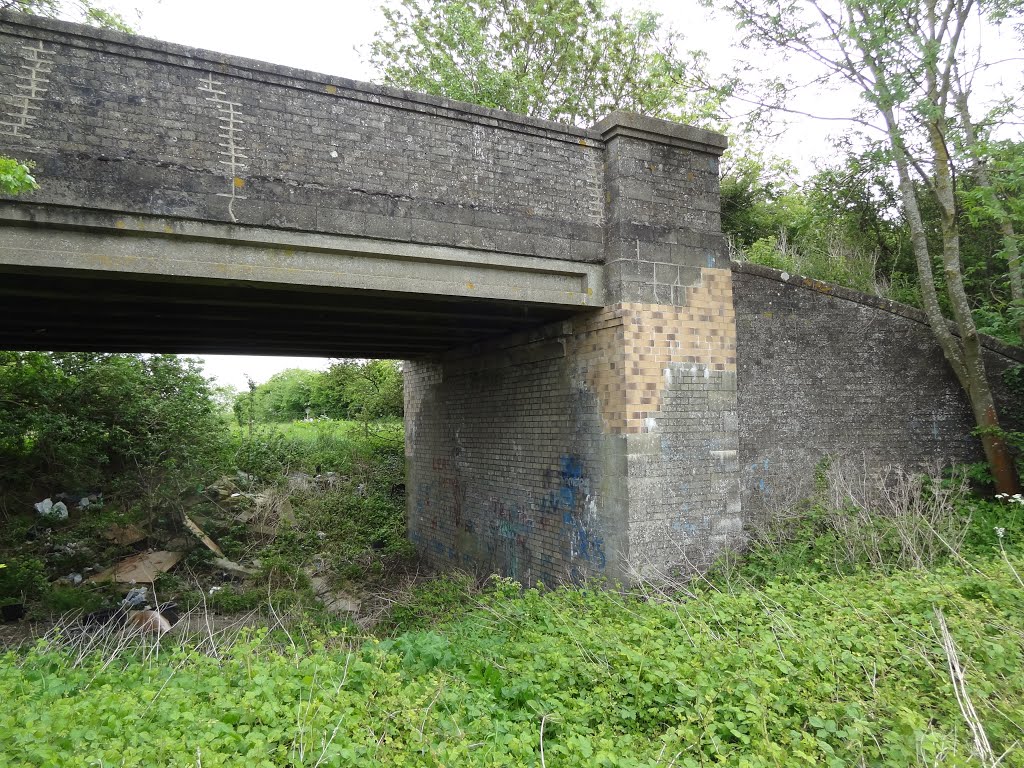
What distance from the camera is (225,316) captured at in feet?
24.7

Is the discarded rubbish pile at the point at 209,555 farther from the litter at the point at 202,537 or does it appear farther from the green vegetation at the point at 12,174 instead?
the green vegetation at the point at 12,174

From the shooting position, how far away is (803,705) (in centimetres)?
394

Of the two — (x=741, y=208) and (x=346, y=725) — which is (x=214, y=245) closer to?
(x=346, y=725)

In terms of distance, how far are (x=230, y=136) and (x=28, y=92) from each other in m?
1.47

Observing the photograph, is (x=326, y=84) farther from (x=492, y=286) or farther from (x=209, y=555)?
(x=209, y=555)

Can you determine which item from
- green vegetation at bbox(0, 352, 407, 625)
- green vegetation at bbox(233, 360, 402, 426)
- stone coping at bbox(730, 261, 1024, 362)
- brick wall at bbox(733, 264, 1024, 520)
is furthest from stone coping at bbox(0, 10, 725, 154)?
green vegetation at bbox(233, 360, 402, 426)

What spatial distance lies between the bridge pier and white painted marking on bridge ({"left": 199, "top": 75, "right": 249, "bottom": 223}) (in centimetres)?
384

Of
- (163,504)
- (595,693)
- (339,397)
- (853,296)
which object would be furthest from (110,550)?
(339,397)

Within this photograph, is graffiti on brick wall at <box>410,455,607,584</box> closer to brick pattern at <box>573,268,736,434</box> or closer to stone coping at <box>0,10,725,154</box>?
brick pattern at <box>573,268,736,434</box>

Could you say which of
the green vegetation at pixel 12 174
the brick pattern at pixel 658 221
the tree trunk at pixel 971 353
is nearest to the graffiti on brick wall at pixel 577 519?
the brick pattern at pixel 658 221

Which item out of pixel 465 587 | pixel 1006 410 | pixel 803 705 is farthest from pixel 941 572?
pixel 465 587

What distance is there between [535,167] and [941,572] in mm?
5682

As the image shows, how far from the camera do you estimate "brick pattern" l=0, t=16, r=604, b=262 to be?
16.8 feet

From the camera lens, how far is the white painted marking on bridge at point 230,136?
219 inches
